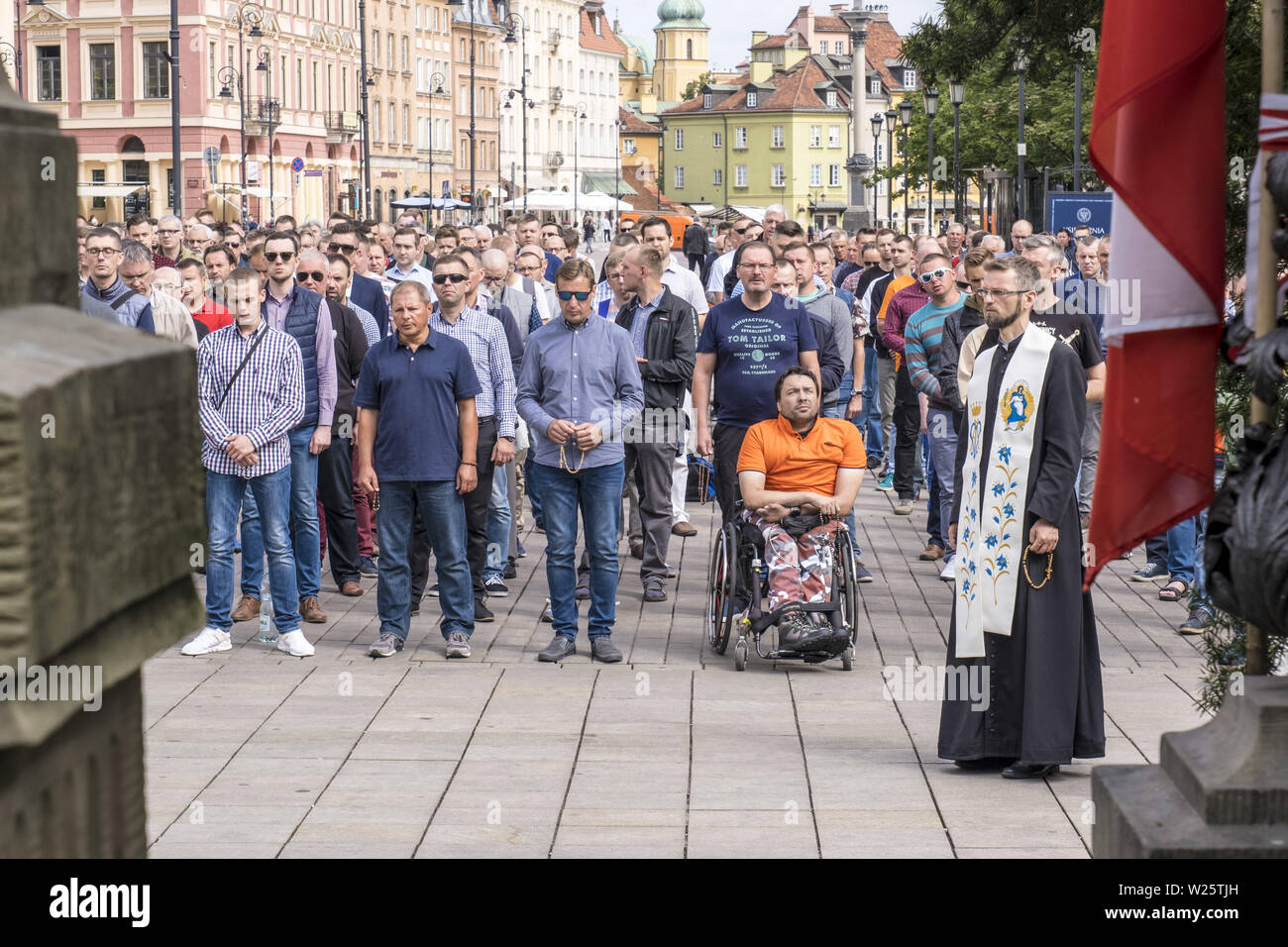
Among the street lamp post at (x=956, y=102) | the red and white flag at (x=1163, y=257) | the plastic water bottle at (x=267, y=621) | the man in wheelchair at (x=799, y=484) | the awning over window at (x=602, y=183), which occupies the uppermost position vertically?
the awning over window at (x=602, y=183)

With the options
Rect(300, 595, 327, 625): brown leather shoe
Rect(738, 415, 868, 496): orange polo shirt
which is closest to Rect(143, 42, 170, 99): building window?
Rect(300, 595, 327, 625): brown leather shoe

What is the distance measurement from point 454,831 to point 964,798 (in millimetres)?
1856

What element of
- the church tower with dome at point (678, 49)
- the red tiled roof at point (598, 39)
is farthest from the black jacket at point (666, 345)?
the church tower with dome at point (678, 49)

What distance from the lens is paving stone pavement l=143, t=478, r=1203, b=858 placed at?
6.52m

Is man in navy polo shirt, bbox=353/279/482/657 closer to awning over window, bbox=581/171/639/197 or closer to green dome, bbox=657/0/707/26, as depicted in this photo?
awning over window, bbox=581/171/639/197

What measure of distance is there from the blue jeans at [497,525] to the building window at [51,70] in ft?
231

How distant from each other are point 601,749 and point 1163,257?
453cm

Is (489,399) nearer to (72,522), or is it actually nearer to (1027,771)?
(1027,771)

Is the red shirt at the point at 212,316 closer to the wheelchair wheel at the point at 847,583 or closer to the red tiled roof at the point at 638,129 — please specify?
the wheelchair wheel at the point at 847,583

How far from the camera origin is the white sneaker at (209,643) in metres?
10.1

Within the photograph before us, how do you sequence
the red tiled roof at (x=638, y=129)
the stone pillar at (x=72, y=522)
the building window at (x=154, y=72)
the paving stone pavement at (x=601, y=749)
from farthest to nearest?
the red tiled roof at (x=638, y=129) < the building window at (x=154, y=72) < the paving stone pavement at (x=601, y=749) < the stone pillar at (x=72, y=522)

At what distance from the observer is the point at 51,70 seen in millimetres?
78938

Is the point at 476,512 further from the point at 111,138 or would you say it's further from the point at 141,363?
the point at 111,138
